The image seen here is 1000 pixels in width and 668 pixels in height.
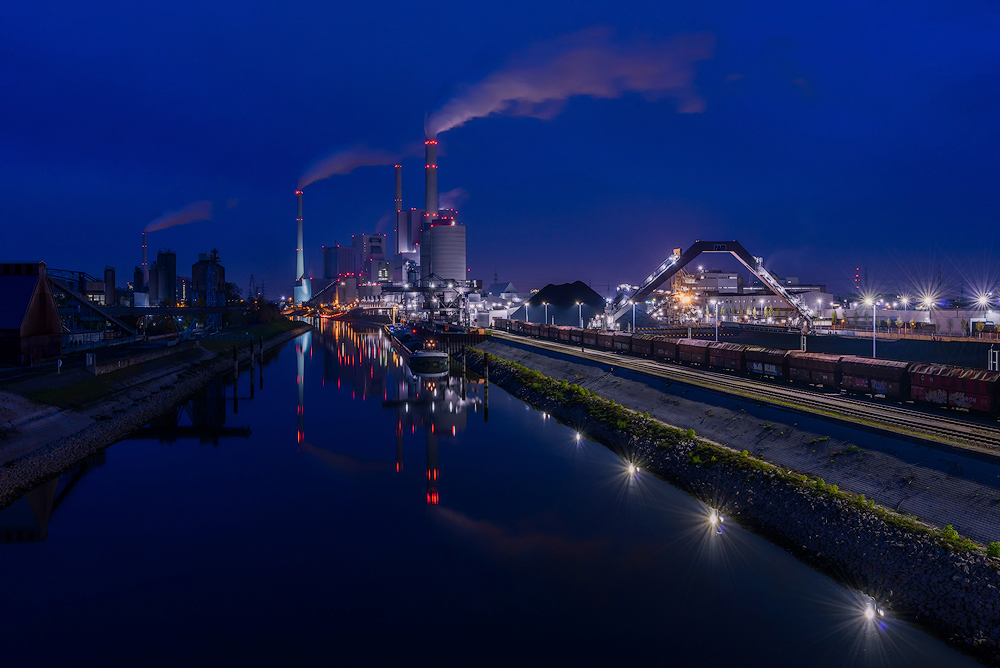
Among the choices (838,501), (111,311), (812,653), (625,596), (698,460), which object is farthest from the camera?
(111,311)

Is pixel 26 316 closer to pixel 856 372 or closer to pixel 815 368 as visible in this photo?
pixel 815 368

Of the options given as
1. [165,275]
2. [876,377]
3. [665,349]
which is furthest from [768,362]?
[165,275]

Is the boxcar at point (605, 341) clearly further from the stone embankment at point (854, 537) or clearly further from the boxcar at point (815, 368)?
the stone embankment at point (854, 537)

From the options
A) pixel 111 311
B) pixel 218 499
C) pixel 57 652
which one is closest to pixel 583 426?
pixel 218 499

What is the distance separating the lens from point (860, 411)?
90.1 feet

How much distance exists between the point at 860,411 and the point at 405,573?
23.8 metres

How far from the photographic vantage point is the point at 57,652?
1424 centimetres

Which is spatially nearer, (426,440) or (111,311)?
(426,440)

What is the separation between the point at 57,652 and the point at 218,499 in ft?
40.4

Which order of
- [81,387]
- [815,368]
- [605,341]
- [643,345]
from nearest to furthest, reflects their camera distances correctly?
[815,368], [81,387], [643,345], [605,341]

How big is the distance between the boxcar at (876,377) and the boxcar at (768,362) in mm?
4985

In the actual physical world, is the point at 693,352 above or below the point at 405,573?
above

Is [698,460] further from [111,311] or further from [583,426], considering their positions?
[111,311]

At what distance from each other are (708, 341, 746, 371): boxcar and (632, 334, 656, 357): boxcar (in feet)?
31.7
